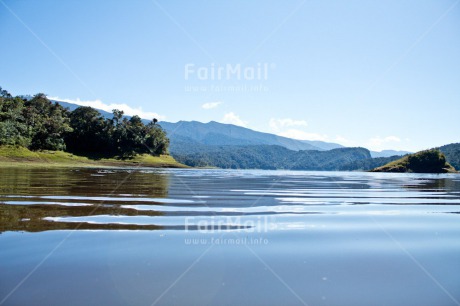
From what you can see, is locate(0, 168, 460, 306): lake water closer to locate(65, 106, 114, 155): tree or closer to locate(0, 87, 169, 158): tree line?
locate(0, 87, 169, 158): tree line

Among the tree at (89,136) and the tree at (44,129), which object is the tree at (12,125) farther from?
the tree at (89,136)

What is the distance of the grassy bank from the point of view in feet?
268

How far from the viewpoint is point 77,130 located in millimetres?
158875

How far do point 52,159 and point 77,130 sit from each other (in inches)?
2006

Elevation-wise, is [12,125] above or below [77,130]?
below

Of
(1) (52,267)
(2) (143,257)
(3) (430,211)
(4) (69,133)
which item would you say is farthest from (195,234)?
(4) (69,133)

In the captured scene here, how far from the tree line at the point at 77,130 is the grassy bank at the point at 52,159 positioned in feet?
20.2

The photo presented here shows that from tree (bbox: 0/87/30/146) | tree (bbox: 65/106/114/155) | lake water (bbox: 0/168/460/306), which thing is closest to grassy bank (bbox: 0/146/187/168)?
tree (bbox: 0/87/30/146)

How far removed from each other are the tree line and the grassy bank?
615 cm

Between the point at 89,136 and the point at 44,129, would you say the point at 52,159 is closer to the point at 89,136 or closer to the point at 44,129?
the point at 44,129

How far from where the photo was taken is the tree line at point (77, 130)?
414 feet

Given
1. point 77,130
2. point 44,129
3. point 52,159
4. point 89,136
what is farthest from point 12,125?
point 89,136

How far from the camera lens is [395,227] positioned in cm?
972

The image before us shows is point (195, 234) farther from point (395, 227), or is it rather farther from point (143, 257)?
point (395, 227)
